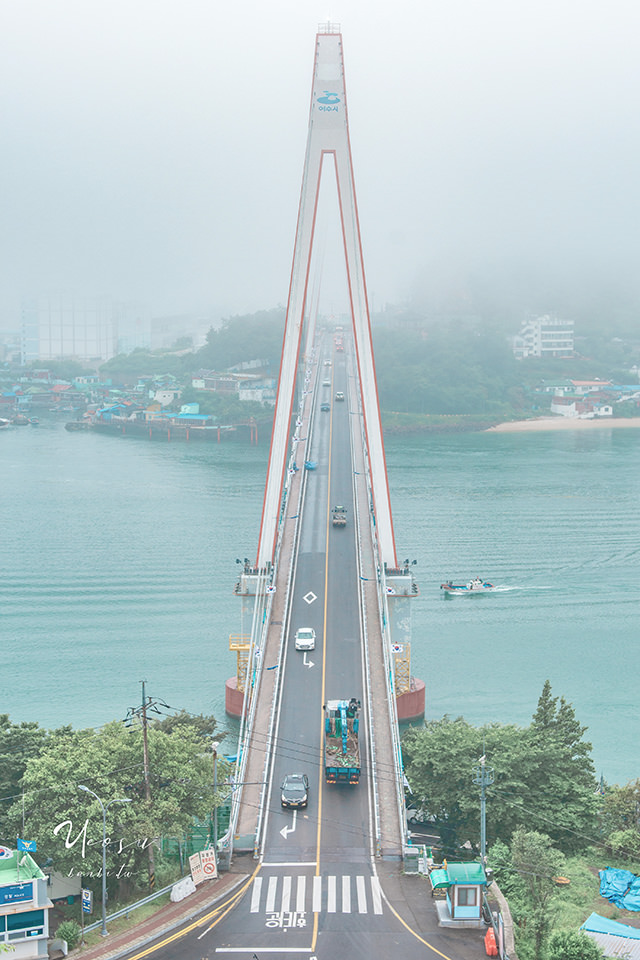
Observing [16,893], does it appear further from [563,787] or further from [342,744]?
[563,787]

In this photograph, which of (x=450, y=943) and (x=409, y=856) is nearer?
(x=450, y=943)

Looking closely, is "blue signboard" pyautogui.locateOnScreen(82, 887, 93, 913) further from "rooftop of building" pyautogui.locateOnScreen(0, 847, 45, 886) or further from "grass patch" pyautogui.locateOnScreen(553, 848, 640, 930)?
"grass patch" pyautogui.locateOnScreen(553, 848, 640, 930)

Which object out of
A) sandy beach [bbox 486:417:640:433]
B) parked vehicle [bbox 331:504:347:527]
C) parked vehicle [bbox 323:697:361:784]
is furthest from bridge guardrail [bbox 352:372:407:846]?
sandy beach [bbox 486:417:640:433]

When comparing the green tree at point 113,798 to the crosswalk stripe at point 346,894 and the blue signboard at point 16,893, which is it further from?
the crosswalk stripe at point 346,894

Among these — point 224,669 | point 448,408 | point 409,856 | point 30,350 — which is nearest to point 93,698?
point 224,669

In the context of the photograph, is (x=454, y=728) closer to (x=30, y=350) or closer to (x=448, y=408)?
(x=448, y=408)

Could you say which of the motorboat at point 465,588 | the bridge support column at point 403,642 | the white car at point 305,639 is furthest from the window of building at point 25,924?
the motorboat at point 465,588

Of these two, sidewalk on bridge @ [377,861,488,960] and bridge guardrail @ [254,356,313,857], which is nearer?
sidewalk on bridge @ [377,861,488,960]
